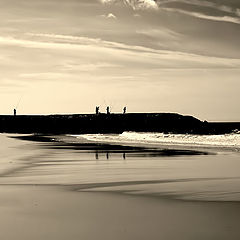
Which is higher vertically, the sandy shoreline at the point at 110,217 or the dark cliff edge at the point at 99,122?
the dark cliff edge at the point at 99,122

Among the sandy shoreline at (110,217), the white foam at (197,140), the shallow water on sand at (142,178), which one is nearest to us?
the sandy shoreline at (110,217)

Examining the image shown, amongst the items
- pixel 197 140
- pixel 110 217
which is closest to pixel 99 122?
pixel 197 140

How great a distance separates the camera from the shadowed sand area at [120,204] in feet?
26.2

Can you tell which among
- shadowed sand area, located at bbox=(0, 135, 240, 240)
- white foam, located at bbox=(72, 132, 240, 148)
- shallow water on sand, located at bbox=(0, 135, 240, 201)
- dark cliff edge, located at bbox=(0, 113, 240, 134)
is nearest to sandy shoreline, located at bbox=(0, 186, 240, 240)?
shadowed sand area, located at bbox=(0, 135, 240, 240)

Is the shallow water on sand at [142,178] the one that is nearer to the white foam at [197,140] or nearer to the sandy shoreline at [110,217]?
→ the sandy shoreline at [110,217]

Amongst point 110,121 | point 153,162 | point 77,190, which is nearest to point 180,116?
point 110,121

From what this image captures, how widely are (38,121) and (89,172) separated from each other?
129093 millimetres

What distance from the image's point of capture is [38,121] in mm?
144625

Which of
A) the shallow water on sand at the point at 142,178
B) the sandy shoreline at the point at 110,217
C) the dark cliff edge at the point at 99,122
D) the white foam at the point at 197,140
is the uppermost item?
the dark cliff edge at the point at 99,122

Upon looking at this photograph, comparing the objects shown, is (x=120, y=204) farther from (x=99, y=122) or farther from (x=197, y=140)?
(x=99, y=122)

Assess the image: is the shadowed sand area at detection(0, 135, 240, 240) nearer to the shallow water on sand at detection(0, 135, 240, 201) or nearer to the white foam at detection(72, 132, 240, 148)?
the shallow water on sand at detection(0, 135, 240, 201)

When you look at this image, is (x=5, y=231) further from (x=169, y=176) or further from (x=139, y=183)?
(x=169, y=176)

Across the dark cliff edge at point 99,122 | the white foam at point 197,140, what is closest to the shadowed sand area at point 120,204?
the white foam at point 197,140

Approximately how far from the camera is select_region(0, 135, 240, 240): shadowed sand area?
8.00m
